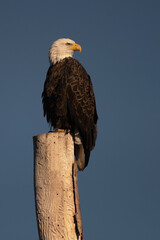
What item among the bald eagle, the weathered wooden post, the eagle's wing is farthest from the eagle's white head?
the weathered wooden post

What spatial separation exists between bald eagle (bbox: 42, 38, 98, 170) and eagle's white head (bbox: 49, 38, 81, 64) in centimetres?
18

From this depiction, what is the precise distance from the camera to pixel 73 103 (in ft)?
21.2

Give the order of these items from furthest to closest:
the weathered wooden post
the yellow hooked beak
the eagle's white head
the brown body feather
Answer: the yellow hooked beak
the eagle's white head
the brown body feather
the weathered wooden post

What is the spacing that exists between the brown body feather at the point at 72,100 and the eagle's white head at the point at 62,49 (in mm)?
348

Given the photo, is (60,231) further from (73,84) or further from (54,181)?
(73,84)

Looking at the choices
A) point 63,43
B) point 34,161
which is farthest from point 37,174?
point 63,43

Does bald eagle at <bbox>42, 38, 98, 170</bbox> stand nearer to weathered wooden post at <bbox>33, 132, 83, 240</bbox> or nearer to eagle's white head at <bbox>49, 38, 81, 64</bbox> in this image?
eagle's white head at <bbox>49, 38, 81, 64</bbox>

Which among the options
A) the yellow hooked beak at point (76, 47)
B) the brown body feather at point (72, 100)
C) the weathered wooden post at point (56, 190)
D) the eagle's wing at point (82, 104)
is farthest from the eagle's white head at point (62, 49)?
the weathered wooden post at point (56, 190)

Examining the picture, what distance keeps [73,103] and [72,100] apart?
6cm

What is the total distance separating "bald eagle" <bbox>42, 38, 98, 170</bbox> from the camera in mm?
6469

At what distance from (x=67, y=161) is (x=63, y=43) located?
10.6 ft

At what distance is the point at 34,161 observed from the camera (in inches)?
196

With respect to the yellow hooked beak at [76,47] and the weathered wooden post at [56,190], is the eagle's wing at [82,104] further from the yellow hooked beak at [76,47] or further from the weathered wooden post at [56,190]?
the weathered wooden post at [56,190]

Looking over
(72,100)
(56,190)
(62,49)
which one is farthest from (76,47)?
(56,190)
